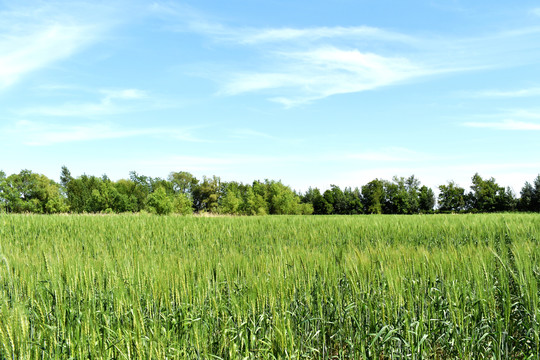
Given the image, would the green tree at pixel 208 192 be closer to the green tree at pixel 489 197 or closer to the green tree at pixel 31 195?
the green tree at pixel 31 195

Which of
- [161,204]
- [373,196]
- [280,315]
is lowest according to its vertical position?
[280,315]

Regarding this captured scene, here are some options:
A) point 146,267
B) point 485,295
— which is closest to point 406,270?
point 485,295

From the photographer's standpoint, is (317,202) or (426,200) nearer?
(426,200)

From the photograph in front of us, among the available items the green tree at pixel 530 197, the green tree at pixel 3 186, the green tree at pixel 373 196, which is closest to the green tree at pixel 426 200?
the green tree at pixel 373 196

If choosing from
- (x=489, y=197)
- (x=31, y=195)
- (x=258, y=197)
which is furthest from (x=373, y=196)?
(x=31, y=195)

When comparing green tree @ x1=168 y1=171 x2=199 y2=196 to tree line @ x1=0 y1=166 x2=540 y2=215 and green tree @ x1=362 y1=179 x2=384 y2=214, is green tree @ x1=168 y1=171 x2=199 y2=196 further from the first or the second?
green tree @ x1=362 y1=179 x2=384 y2=214

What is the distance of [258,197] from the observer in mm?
44156

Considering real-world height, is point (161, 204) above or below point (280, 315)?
above

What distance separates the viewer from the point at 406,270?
3.76 m

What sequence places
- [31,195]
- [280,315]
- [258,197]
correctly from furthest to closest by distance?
[31,195] → [258,197] → [280,315]

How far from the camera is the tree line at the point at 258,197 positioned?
4722cm

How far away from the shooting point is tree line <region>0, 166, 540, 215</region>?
47.2m

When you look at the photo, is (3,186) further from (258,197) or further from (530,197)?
(530,197)

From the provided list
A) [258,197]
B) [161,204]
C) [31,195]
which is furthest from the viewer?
[31,195]
